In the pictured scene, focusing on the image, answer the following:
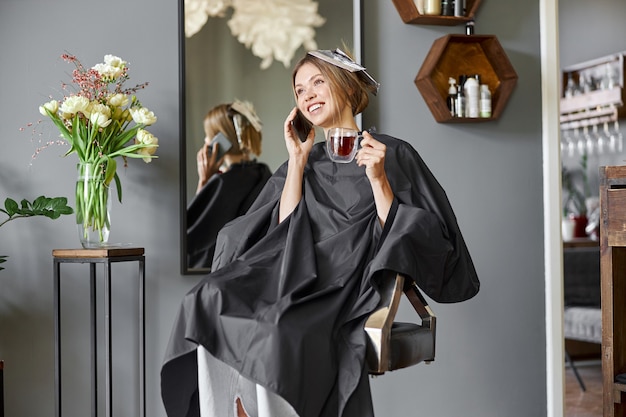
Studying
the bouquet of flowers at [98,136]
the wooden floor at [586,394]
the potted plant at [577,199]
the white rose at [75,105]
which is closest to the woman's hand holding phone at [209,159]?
the bouquet of flowers at [98,136]

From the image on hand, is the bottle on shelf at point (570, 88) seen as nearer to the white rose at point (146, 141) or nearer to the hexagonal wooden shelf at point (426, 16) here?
the hexagonal wooden shelf at point (426, 16)

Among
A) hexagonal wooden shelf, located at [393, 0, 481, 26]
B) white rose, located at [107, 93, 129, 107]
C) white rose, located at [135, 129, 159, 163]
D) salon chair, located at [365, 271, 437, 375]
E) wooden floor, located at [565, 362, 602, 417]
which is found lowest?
wooden floor, located at [565, 362, 602, 417]

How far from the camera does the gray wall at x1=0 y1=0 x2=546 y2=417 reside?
3023mm

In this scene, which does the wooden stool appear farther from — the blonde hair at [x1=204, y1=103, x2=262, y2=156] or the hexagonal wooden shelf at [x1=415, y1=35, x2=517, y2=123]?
the hexagonal wooden shelf at [x1=415, y1=35, x2=517, y2=123]

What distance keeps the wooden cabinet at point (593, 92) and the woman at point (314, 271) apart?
3.65 metres

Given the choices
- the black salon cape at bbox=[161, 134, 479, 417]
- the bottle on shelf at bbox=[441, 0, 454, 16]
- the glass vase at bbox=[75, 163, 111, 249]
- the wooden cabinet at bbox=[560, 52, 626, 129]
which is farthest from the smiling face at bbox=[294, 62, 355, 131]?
the wooden cabinet at bbox=[560, 52, 626, 129]

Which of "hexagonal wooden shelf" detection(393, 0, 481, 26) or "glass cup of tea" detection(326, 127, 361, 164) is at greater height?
"hexagonal wooden shelf" detection(393, 0, 481, 26)

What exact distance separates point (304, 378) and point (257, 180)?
4.27ft

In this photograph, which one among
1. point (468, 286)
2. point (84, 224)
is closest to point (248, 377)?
point (468, 286)

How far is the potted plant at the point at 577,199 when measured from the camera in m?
6.14

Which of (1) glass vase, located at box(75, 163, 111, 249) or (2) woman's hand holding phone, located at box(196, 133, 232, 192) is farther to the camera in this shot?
(2) woman's hand holding phone, located at box(196, 133, 232, 192)

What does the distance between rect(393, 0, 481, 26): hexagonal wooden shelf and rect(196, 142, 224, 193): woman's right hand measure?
102 cm

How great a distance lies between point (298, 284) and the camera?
227 centimetres

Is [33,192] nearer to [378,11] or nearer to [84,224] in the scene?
→ [84,224]
